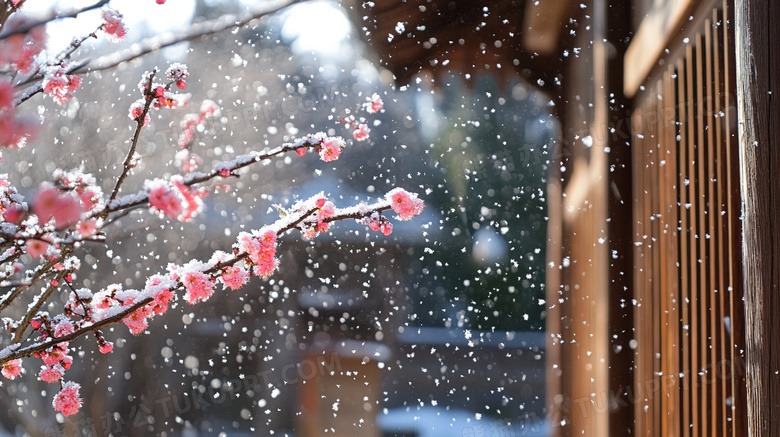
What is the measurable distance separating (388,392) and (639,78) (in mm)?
4267

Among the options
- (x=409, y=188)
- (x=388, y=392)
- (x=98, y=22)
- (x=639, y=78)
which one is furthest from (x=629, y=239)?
(x=388, y=392)

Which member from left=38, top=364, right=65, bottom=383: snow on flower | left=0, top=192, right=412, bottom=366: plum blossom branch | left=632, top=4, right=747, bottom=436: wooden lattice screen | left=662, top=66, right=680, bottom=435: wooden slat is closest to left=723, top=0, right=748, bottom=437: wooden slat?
left=632, top=4, right=747, bottom=436: wooden lattice screen

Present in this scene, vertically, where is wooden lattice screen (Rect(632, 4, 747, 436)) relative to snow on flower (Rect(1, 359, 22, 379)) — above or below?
above

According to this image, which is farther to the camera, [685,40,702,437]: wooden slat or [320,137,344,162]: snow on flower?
[685,40,702,437]: wooden slat

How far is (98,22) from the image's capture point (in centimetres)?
77

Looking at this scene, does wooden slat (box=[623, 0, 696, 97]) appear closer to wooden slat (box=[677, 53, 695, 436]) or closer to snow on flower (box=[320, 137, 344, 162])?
wooden slat (box=[677, 53, 695, 436])

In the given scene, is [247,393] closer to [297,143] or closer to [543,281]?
[543,281]

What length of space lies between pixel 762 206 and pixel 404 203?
445 mm

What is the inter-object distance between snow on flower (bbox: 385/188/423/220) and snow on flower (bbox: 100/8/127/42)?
17.5 inches

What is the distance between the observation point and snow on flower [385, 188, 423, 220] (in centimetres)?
81

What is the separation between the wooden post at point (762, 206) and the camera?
23.2 inches

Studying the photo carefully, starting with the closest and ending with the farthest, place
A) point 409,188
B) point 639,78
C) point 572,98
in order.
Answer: point 639,78 → point 572,98 → point 409,188

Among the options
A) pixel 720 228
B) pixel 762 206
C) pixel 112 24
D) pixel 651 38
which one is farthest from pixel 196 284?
pixel 651 38

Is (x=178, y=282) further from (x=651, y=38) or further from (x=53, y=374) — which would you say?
(x=651, y=38)
